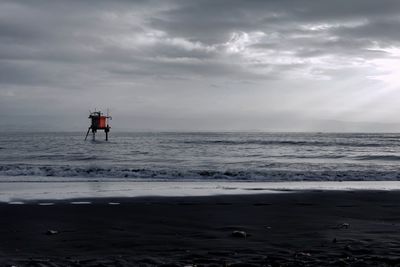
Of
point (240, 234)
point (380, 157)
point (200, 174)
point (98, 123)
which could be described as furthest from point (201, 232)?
point (98, 123)

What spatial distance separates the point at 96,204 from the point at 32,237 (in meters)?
4.11

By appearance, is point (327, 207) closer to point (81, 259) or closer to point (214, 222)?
point (214, 222)

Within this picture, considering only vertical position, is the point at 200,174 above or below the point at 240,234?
below

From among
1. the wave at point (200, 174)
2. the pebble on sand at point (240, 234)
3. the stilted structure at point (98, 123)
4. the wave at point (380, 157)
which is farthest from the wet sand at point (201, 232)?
the stilted structure at point (98, 123)

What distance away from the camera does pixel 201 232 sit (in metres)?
8.54

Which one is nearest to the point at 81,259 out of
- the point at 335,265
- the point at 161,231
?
the point at 161,231

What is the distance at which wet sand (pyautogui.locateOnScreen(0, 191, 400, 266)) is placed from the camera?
6.44m

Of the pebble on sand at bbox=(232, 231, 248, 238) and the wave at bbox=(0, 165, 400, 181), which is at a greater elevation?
the pebble on sand at bbox=(232, 231, 248, 238)

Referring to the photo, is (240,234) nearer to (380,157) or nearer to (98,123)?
(380,157)

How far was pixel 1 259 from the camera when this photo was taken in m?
6.31

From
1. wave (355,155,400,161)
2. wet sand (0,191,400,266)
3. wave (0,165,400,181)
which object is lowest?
wave (0,165,400,181)

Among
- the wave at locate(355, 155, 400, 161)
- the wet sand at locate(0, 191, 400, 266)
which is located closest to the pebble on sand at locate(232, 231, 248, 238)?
the wet sand at locate(0, 191, 400, 266)

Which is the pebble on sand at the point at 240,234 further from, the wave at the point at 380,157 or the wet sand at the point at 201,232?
Result: the wave at the point at 380,157

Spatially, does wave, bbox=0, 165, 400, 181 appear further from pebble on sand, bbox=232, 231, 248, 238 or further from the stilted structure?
the stilted structure
